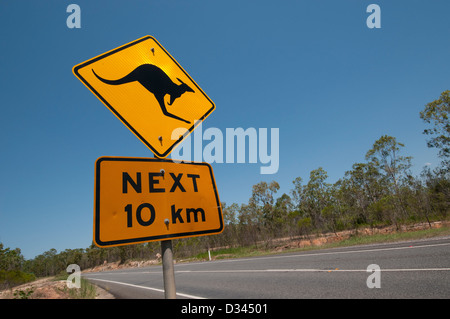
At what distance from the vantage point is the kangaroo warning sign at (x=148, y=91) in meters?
1.58

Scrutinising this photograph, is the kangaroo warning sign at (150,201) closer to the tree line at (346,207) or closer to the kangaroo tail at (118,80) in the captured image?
the kangaroo tail at (118,80)

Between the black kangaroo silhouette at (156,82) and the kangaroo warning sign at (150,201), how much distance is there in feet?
1.66

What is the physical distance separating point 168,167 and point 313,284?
20.1 ft

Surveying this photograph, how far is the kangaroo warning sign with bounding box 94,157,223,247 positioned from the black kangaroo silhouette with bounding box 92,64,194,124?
1.66ft

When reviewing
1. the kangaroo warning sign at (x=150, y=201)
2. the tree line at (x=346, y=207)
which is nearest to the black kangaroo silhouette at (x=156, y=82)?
the kangaroo warning sign at (x=150, y=201)

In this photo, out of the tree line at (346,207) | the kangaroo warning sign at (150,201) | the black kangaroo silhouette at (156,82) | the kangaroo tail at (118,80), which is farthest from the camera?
the tree line at (346,207)

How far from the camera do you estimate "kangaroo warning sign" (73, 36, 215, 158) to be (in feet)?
5.19

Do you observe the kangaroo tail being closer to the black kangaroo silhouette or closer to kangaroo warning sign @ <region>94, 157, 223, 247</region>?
the black kangaroo silhouette

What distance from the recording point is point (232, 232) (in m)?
35.9

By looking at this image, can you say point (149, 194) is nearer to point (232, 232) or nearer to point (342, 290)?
point (342, 290)

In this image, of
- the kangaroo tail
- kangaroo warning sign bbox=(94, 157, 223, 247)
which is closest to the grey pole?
kangaroo warning sign bbox=(94, 157, 223, 247)

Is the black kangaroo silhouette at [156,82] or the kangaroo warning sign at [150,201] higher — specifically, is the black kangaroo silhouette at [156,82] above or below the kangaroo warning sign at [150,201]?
above

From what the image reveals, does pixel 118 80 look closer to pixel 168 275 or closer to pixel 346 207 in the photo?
pixel 168 275
